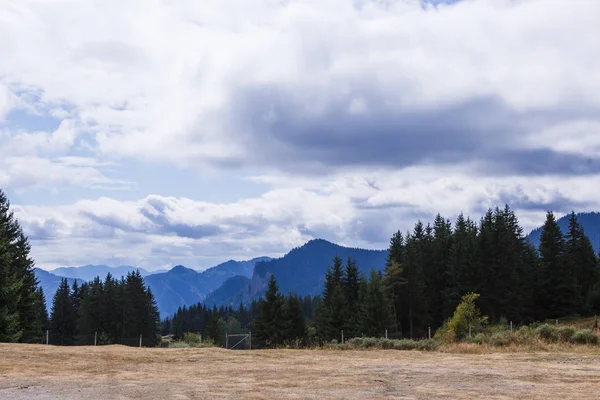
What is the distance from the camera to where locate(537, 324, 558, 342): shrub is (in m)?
28.1

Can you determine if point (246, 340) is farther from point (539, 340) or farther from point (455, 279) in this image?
point (455, 279)

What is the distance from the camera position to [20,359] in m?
20.8

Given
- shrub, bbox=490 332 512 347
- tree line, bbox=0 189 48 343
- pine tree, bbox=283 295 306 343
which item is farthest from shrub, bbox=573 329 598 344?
pine tree, bbox=283 295 306 343

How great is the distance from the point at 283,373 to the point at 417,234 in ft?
321

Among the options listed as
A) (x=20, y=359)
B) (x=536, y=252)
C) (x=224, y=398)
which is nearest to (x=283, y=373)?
(x=224, y=398)

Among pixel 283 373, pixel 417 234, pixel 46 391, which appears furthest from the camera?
pixel 417 234

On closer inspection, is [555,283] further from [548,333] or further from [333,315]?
[548,333]

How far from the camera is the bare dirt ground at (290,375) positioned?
1326 cm

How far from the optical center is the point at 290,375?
17094 mm

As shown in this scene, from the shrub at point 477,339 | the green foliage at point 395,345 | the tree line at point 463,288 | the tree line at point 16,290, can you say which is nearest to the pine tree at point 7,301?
the tree line at point 16,290

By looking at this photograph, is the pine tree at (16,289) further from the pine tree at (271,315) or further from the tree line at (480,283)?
the tree line at (480,283)

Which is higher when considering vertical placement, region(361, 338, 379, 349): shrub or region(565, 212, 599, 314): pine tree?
region(565, 212, 599, 314): pine tree

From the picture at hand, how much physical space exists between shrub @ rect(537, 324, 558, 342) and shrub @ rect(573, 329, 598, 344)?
3.19 feet

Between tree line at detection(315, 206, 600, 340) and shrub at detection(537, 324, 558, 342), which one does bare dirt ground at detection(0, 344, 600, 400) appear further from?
tree line at detection(315, 206, 600, 340)
